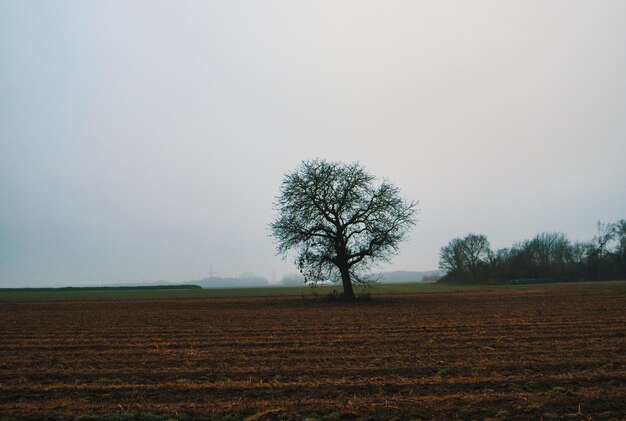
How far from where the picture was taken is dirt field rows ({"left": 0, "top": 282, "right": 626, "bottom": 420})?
6738mm

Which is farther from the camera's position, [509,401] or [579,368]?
[579,368]

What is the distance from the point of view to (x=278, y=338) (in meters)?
14.0

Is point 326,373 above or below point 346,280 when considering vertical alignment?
below

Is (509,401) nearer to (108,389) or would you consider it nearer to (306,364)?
(306,364)

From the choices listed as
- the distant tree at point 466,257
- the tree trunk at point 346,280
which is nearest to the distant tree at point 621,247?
the distant tree at point 466,257

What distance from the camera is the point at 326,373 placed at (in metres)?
8.94

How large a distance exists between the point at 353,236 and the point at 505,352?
23.2 m

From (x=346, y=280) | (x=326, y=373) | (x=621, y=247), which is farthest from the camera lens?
(x=621, y=247)

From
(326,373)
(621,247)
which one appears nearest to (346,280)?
(326,373)

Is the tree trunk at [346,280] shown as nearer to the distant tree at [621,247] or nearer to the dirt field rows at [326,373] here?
the dirt field rows at [326,373]

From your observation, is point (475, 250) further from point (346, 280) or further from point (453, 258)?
point (346, 280)

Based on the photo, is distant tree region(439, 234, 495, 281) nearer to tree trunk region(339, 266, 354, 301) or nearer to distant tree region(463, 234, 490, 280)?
distant tree region(463, 234, 490, 280)

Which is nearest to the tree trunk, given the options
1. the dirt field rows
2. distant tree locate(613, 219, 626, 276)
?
the dirt field rows

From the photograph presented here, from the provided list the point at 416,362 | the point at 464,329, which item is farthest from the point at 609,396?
the point at 464,329
